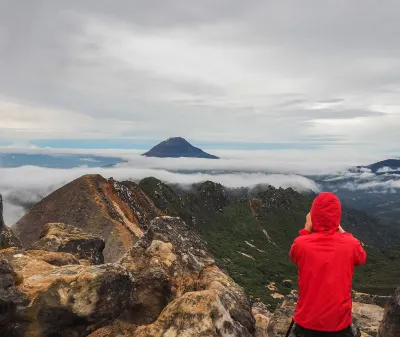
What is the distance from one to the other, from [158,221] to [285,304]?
1089 centimetres

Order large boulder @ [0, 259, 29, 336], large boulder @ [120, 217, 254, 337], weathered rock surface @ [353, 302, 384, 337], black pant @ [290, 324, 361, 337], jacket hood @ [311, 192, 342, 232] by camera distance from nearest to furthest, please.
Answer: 1. jacket hood @ [311, 192, 342, 232]
2. black pant @ [290, 324, 361, 337]
3. large boulder @ [0, 259, 29, 336]
4. large boulder @ [120, 217, 254, 337]
5. weathered rock surface @ [353, 302, 384, 337]

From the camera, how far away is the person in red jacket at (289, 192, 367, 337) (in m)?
10.5

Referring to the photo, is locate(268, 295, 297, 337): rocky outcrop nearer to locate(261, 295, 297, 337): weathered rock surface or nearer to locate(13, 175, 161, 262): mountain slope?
locate(261, 295, 297, 337): weathered rock surface

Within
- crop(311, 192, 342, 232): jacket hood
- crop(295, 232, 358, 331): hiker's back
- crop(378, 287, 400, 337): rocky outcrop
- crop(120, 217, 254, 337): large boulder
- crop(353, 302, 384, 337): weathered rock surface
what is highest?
crop(311, 192, 342, 232): jacket hood

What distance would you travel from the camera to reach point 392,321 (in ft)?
80.9

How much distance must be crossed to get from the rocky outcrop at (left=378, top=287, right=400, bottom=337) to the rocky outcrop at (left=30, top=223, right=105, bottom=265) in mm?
21136

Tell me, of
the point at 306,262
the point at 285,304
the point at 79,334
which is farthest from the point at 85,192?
the point at 306,262

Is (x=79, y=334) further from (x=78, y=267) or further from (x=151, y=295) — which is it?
(x=151, y=295)

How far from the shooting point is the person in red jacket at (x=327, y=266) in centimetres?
1052

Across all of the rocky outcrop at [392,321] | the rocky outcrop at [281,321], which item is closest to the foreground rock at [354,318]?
the rocky outcrop at [281,321]

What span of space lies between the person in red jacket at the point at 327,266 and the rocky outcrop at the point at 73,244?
70.8ft

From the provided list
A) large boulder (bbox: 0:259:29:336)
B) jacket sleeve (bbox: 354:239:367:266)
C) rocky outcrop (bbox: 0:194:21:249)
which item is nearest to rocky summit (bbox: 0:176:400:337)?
large boulder (bbox: 0:259:29:336)

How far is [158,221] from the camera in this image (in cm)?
2669

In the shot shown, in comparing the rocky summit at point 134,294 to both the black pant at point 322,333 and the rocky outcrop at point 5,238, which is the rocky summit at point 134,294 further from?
the black pant at point 322,333
